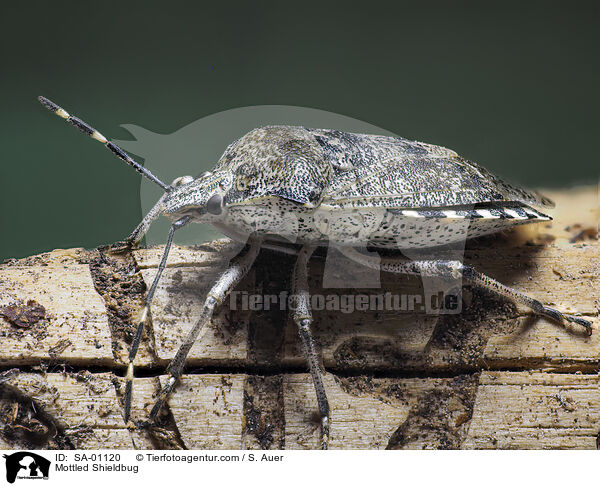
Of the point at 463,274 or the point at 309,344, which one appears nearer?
the point at 309,344

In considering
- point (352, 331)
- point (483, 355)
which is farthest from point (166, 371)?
point (483, 355)

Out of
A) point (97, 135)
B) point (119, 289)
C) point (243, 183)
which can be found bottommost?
point (119, 289)

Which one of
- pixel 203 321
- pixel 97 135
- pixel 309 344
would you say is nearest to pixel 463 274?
pixel 309 344

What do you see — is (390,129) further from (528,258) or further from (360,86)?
(528,258)

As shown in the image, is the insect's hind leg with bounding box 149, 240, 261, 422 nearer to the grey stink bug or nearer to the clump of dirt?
the grey stink bug

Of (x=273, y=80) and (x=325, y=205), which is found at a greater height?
(x=273, y=80)
